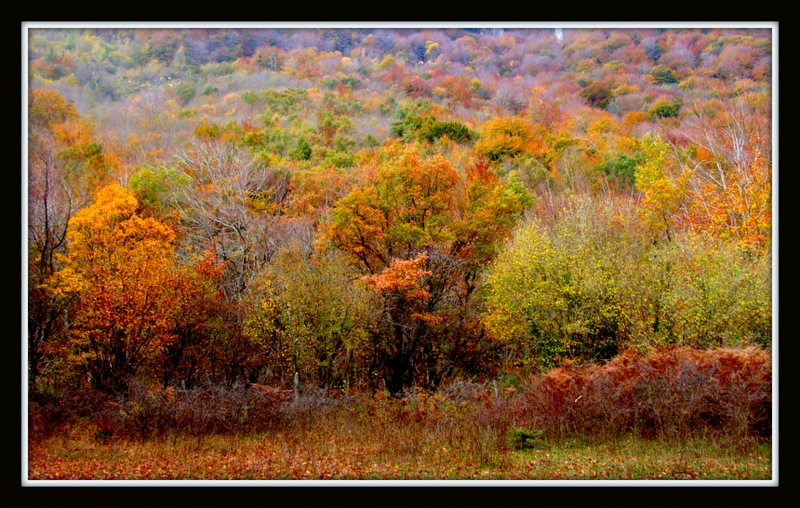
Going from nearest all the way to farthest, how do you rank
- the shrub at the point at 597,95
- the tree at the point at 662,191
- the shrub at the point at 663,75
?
1. the tree at the point at 662,191
2. the shrub at the point at 663,75
3. the shrub at the point at 597,95

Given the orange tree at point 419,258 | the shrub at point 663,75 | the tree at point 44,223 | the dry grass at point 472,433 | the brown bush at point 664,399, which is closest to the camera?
the dry grass at point 472,433

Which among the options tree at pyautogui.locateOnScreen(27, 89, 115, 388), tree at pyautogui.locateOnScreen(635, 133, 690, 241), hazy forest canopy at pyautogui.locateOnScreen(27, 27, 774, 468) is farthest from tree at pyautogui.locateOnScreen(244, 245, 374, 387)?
tree at pyautogui.locateOnScreen(635, 133, 690, 241)

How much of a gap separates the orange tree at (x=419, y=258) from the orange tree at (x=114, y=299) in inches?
223

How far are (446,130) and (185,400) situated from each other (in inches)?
1161

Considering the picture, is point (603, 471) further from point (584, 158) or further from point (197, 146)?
Answer: point (584, 158)

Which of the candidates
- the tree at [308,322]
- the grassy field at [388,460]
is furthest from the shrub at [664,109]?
the grassy field at [388,460]

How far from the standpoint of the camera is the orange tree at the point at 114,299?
16734mm

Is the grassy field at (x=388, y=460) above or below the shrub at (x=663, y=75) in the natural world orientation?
below

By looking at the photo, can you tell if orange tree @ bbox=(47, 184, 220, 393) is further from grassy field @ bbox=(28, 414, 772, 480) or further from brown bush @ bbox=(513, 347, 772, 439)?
brown bush @ bbox=(513, 347, 772, 439)

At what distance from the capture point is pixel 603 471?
37.6 ft

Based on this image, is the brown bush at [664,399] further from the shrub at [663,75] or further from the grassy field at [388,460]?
the shrub at [663,75]

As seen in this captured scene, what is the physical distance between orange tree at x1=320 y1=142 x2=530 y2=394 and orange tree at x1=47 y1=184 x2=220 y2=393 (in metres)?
5.68

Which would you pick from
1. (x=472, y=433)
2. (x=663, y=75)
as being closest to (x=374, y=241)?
(x=472, y=433)

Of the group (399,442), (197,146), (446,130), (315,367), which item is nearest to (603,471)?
(399,442)
